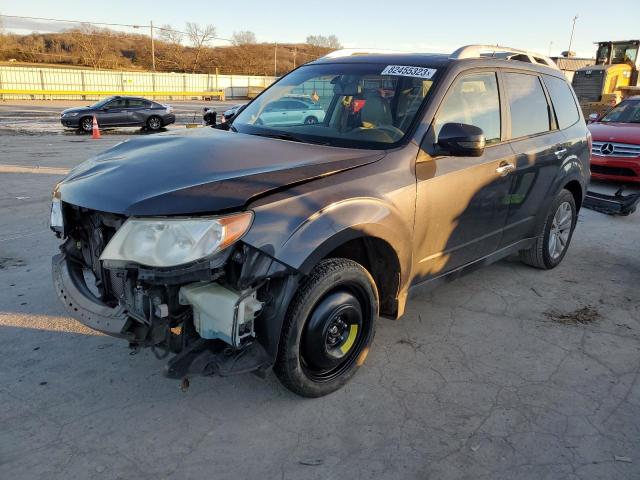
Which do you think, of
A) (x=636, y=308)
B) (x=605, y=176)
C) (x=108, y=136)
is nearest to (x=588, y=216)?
(x=605, y=176)

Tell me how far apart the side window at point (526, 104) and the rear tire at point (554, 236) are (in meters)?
0.83

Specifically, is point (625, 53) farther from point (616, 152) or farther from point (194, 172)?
point (194, 172)

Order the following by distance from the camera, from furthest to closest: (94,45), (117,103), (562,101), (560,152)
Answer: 1. (94,45)
2. (117,103)
3. (562,101)
4. (560,152)

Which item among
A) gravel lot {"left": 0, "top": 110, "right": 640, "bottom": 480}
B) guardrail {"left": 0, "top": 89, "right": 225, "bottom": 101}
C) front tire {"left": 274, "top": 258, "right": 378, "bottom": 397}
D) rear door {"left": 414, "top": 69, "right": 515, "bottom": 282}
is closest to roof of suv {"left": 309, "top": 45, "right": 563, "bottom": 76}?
rear door {"left": 414, "top": 69, "right": 515, "bottom": 282}

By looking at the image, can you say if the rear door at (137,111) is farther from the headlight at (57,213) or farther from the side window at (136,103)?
the headlight at (57,213)

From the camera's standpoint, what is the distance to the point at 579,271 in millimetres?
5434

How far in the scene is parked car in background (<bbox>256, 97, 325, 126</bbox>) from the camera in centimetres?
385

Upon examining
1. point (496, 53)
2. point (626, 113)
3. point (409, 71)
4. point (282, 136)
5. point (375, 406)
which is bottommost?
point (375, 406)

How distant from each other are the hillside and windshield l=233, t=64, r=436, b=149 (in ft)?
268

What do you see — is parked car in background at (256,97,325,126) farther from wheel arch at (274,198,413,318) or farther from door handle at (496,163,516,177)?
door handle at (496,163,516,177)

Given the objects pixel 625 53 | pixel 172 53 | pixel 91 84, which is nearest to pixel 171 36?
pixel 172 53

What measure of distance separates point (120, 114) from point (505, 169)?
19.1 metres

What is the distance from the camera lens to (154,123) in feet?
69.9

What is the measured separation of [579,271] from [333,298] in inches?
143
